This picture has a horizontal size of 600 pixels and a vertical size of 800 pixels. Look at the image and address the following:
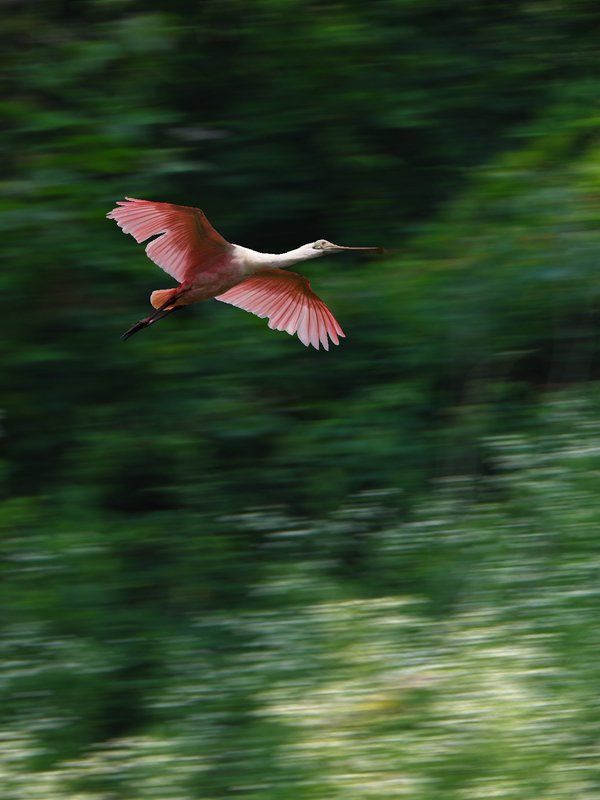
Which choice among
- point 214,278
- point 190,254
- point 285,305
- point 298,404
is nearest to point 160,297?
point 190,254

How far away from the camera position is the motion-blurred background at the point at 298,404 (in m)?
4.89

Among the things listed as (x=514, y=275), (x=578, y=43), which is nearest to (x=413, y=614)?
(x=514, y=275)

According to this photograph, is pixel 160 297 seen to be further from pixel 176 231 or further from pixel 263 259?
pixel 263 259

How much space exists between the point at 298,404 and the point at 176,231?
239 cm

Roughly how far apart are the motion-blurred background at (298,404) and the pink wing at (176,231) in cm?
147

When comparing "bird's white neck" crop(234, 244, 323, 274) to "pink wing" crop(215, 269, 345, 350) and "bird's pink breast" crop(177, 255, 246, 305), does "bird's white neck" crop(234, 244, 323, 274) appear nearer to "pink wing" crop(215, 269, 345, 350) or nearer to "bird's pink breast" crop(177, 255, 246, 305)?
"bird's pink breast" crop(177, 255, 246, 305)

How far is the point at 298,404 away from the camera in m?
6.50

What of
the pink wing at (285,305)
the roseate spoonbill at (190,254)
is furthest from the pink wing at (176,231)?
the pink wing at (285,305)

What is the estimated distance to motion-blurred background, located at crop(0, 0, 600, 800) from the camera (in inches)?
192

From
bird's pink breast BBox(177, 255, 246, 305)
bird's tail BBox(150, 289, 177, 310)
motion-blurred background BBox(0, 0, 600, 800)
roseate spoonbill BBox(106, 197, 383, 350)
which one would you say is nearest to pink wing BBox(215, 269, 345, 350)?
roseate spoonbill BBox(106, 197, 383, 350)

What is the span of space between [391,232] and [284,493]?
1.41m

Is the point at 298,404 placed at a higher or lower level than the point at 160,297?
lower

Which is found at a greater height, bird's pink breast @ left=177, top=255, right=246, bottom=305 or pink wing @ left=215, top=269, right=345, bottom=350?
bird's pink breast @ left=177, top=255, right=246, bottom=305

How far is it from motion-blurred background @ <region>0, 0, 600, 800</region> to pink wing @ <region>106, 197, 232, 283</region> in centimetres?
147
